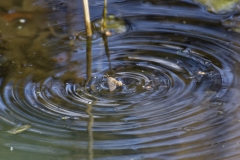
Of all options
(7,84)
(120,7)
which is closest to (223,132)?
(7,84)

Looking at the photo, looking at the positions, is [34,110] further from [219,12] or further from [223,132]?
[219,12]

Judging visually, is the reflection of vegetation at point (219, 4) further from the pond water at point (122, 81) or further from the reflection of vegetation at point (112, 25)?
the reflection of vegetation at point (112, 25)

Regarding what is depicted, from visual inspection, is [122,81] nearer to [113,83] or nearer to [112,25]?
[113,83]

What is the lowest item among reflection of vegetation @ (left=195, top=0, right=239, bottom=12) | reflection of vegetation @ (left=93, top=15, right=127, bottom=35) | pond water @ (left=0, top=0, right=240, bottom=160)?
pond water @ (left=0, top=0, right=240, bottom=160)

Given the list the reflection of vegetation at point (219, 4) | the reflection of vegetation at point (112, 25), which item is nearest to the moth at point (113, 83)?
the reflection of vegetation at point (112, 25)

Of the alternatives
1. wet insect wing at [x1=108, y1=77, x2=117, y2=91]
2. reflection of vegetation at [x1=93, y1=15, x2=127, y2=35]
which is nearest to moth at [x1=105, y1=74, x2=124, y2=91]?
wet insect wing at [x1=108, y1=77, x2=117, y2=91]

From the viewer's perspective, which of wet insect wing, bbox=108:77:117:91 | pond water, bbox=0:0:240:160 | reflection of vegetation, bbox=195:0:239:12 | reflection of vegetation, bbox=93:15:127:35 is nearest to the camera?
pond water, bbox=0:0:240:160

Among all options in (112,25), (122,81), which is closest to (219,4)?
(112,25)

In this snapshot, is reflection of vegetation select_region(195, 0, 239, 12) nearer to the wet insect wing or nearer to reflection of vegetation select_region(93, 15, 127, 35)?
reflection of vegetation select_region(93, 15, 127, 35)
